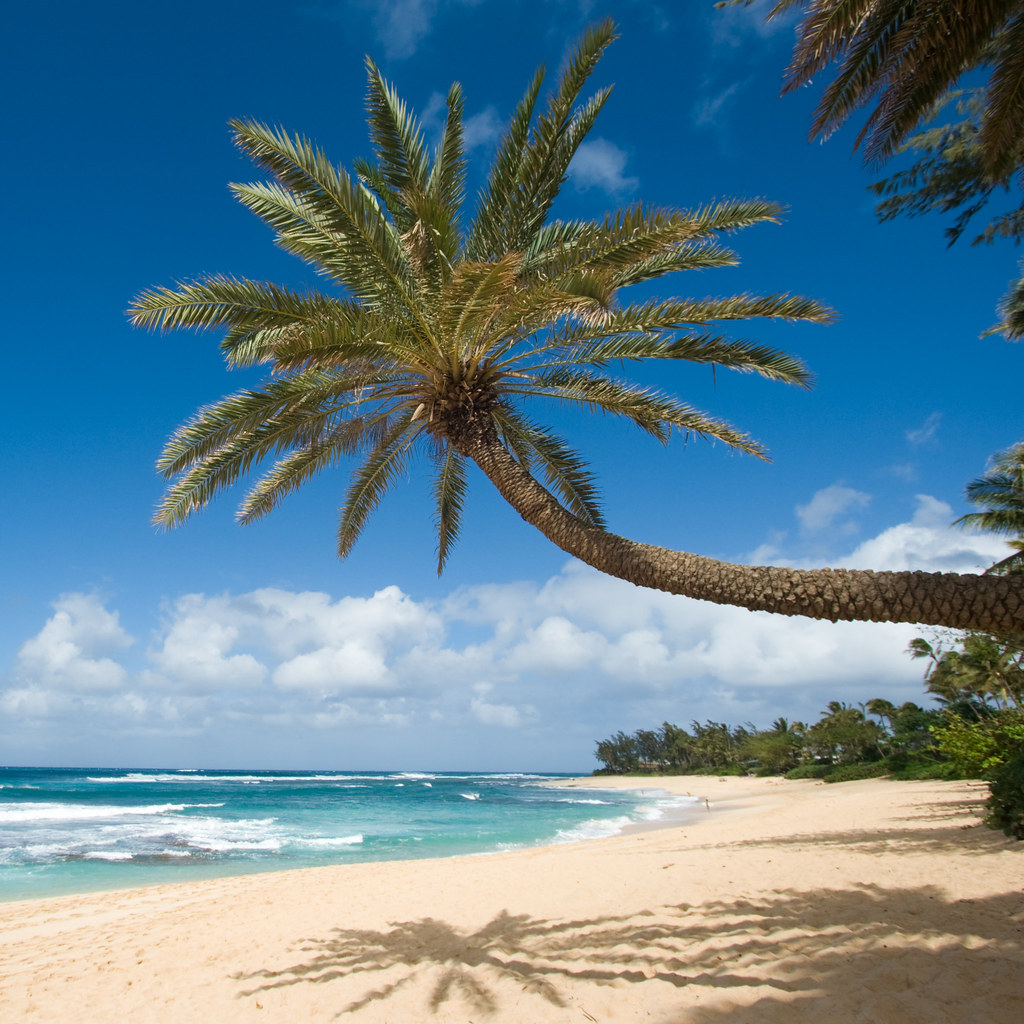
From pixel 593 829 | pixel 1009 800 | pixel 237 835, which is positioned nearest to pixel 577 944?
pixel 1009 800

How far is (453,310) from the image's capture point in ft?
20.5

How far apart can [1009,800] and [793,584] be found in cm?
781

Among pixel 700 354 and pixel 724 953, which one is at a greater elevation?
pixel 700 354

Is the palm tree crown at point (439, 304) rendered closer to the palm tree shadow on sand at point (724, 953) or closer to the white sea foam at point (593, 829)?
the palm tree shadow on sand at point (724, 953)

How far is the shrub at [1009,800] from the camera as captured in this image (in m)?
9.26

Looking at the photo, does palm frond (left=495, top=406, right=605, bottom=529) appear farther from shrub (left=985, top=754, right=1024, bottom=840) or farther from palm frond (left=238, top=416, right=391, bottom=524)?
shrub (left=985, top=754, right=1024, bottom=840)

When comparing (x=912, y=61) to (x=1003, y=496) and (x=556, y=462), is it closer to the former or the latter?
(x=556, y=462)

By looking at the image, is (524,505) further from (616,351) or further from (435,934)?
(435,934)

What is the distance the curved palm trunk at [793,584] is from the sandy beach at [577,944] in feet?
7.78

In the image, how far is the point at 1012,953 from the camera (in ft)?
16.4

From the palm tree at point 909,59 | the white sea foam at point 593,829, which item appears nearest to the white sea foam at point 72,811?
the white sea foam at point 593,829

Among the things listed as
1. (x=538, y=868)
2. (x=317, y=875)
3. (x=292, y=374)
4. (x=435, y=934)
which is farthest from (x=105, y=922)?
(x=292, y=374)

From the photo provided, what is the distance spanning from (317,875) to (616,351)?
11369mm

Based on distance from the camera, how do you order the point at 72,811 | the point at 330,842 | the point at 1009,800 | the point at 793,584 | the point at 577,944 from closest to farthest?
1. the point at 793,584
2. the point at 577,944
3. the point at 1009,800
4. the point at 330,842
5. the point at 72,811
